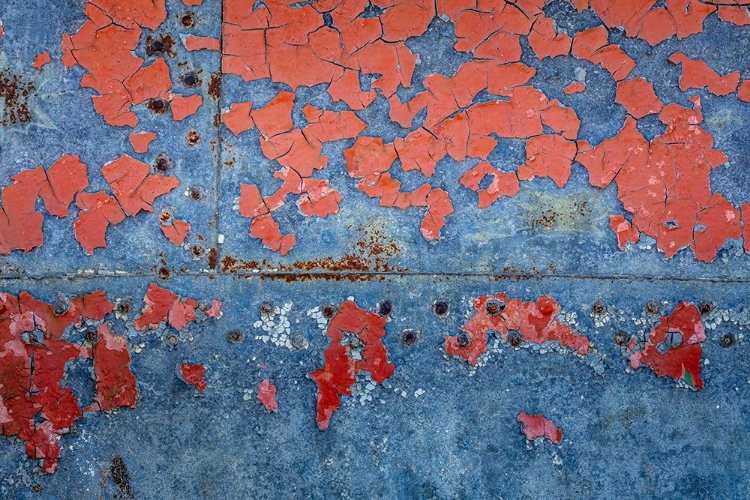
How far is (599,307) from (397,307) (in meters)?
0.71

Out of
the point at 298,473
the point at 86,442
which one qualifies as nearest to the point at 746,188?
the point at 298,473

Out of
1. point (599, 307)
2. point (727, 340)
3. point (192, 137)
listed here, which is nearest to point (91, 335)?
point (192, 137)

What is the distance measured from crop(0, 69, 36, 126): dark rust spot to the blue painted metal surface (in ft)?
0.09

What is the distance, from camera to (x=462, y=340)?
2.48 meters

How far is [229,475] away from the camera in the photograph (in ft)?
8.07

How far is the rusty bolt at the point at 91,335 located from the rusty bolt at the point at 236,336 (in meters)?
0.45

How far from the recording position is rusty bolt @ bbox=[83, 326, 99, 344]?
245 centimetres

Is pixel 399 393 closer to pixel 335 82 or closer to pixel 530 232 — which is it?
pixel 530 232

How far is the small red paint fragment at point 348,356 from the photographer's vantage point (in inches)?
97.0

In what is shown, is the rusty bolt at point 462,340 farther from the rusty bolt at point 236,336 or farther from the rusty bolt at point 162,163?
the rusty bolt at point 162,163

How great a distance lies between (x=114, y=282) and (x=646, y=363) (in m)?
1.87

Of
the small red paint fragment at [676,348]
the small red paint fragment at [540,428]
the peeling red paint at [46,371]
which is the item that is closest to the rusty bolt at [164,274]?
the peeling red paint at [46,371]

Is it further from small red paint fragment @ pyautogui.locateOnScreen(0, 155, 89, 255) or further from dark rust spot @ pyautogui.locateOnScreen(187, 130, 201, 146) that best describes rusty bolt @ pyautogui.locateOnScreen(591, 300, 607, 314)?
small red paint fragment @ pyautogui.locateOnScreen(0, 155, 89, 255)

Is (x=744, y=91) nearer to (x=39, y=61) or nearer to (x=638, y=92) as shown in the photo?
(x=638, y=92)
